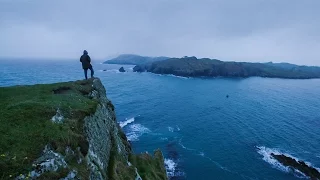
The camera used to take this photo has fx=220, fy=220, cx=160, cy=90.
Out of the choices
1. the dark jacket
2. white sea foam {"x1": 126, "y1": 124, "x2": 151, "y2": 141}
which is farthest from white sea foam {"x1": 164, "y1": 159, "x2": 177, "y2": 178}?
the dark jacket

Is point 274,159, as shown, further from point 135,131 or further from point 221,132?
point 135,131

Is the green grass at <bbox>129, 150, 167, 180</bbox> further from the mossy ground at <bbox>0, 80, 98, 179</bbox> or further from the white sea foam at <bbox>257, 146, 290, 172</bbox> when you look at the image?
the white sea foam at <bbox>257, 146, 290, 172</bbox>

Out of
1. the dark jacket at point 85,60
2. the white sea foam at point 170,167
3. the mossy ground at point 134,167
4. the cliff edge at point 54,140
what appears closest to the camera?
the cliff edge at point 54,140

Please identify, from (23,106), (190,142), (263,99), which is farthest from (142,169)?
(263,99)

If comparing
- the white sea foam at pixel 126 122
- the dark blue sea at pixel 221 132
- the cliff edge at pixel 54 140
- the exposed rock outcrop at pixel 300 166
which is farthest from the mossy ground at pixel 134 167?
the white sea foam at pixel 126 122

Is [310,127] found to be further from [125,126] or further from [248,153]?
[125,126]

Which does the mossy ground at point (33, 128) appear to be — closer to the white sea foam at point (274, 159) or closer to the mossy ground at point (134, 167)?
the mossy ground at point (134, 167)

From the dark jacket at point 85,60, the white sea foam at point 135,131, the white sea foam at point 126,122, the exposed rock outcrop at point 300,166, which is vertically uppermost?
the dark jacket at point 85,60

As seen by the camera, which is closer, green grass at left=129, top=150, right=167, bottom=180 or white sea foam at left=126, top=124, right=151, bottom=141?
green grass at left=129, top=150, right=167, bottom=180
